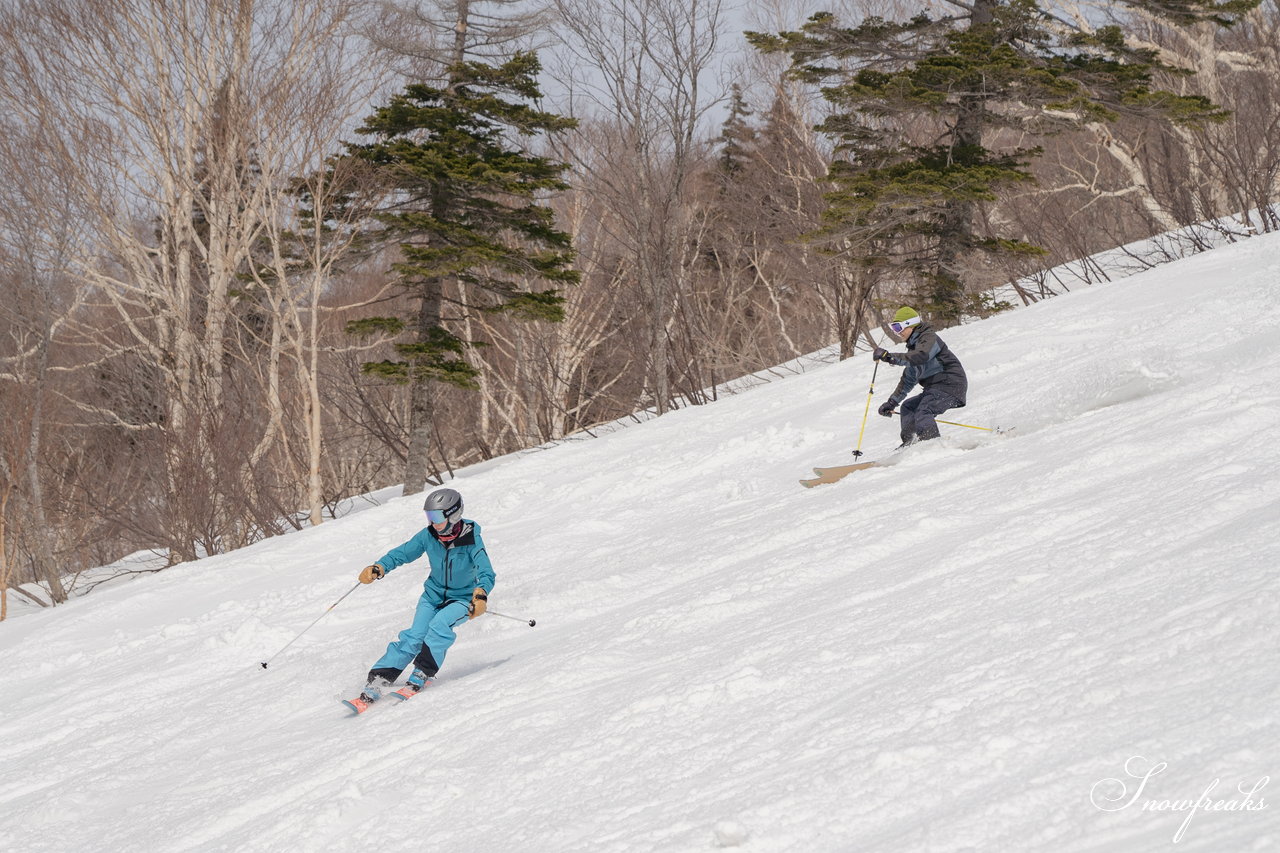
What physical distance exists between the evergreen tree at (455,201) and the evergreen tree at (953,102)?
4124 millimetres

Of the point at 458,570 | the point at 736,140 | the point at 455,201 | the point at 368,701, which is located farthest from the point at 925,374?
the point at 736,140

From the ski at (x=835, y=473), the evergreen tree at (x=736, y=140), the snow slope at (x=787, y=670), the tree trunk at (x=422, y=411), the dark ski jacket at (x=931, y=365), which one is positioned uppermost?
the evergreen tree at (x=736, y=140)

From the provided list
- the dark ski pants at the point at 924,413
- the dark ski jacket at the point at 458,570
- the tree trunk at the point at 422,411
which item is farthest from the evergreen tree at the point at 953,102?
the dark ski jacket at the point at 458,570

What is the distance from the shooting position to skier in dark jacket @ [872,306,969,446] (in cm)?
897

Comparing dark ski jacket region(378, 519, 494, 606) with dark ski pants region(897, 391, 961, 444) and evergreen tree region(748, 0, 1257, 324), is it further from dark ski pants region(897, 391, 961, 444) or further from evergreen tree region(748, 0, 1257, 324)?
evergreen tree region(748, 0, 1257, 324)

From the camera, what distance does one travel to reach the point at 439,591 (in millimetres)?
6367

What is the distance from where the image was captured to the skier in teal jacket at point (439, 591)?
6.02 metres

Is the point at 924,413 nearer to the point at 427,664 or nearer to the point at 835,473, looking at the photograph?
the point at 835,473

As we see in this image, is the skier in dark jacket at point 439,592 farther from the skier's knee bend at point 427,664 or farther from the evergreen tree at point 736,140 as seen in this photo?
the evergreen tree at point 736,140

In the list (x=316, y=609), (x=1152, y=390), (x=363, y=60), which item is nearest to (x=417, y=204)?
(x=363, y=60)

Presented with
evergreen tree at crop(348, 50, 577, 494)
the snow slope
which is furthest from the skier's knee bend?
evergreen tree at crop(348, 50, 577, 494)

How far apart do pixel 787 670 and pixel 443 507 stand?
2691mm

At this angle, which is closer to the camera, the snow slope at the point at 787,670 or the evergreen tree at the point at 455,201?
the snow slope at the point at 787,670

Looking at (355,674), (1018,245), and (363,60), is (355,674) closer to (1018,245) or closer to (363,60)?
(1018,245)
